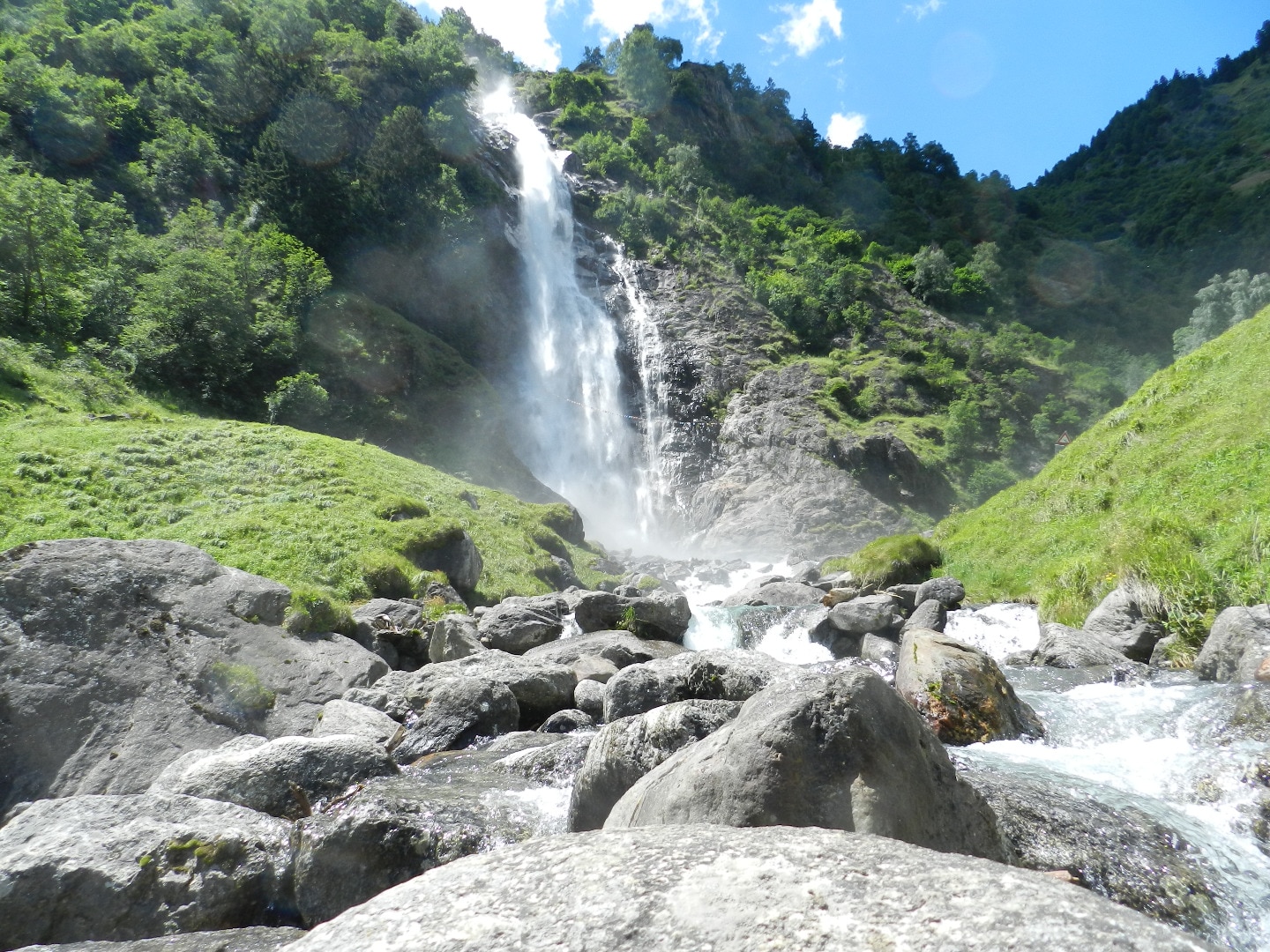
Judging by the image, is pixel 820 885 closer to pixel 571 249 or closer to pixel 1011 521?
pixel 1011 521

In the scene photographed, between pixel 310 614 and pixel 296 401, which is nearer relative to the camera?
pixel 310 614

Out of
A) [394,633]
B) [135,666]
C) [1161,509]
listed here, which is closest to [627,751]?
[135,666]

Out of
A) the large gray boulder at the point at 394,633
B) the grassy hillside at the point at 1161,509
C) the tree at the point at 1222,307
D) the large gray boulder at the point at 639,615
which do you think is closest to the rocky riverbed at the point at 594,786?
the grassy hillside at the point at 1161,509

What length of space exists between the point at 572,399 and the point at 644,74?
219 ft

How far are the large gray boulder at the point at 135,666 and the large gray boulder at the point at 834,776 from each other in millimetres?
8261

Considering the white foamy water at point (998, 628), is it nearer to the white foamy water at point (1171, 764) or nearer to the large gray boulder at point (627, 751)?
the white foamy water at point (1171, 764)

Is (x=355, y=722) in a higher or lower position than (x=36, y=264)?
lower

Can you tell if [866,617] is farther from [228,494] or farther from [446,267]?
[446,267]

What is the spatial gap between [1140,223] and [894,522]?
77.6 metres

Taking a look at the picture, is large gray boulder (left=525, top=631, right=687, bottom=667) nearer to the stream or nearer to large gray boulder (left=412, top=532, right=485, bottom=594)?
the stream

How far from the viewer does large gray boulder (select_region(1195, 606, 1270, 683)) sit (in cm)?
858

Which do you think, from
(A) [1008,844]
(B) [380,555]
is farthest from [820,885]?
(B) [380,555]

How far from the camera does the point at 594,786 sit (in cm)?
648

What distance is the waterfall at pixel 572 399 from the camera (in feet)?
163
